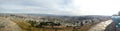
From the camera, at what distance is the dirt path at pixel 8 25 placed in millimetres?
7492

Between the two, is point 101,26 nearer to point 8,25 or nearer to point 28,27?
point 28,27

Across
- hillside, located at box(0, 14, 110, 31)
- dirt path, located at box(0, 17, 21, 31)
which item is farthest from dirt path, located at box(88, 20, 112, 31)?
→ dirt path, located at box(0, 17, 21, 31)

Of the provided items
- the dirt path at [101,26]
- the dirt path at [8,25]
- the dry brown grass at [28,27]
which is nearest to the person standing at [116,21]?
the dirt path at [101,26]

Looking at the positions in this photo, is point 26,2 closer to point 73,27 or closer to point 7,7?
point 7,7

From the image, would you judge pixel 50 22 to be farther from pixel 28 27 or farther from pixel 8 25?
pixel 8 25

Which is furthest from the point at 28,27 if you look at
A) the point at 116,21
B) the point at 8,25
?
the point at 116,21

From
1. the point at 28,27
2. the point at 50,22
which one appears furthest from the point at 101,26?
the point at 28,27

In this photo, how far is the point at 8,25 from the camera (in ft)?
24.7

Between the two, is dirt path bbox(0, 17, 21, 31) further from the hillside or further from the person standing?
the person standing

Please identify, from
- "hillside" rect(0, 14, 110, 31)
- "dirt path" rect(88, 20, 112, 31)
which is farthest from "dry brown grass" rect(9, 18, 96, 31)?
"dirt path" rect(88, 20, 112, 31)

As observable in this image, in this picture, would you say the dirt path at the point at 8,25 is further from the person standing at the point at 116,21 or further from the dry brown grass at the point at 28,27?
the person standing at the point at 116,21

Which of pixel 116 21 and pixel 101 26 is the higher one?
pixel 116 21

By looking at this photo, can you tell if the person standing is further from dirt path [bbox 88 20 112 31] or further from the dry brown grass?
the dry brown grass

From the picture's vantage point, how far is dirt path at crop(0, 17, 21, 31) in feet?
24.6
